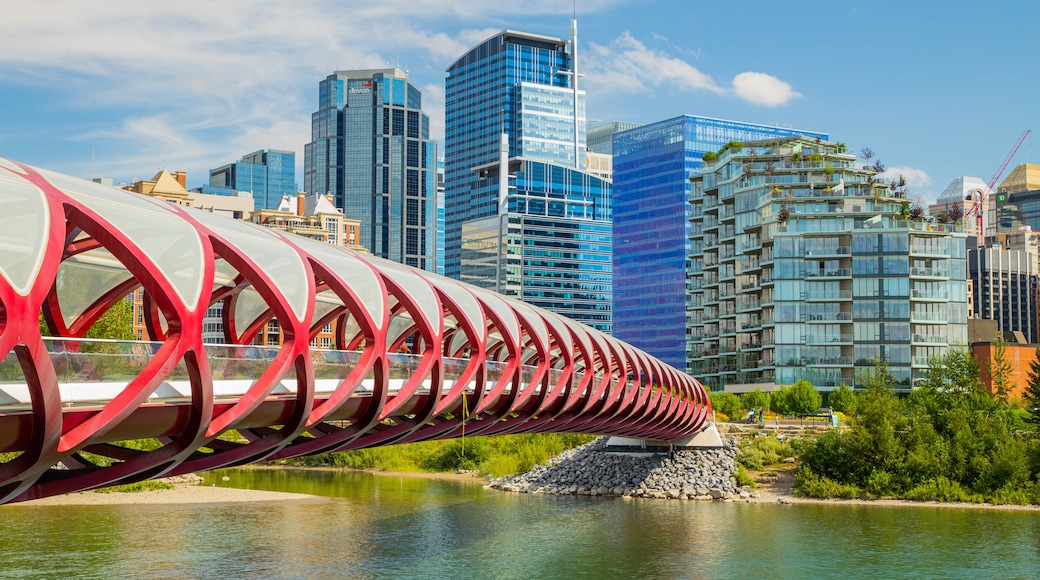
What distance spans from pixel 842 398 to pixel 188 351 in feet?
260

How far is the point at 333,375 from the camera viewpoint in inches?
850

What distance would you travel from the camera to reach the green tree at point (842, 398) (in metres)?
87.8

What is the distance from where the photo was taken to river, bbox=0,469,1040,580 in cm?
3619

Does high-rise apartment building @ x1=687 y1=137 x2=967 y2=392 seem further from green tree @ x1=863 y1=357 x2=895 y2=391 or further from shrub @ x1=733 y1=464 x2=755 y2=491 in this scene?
shrub @ x1=733 y1=464 x2=755 y2=491

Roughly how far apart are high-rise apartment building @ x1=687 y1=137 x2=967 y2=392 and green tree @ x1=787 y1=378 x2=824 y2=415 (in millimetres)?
8097

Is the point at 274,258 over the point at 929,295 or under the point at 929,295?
under

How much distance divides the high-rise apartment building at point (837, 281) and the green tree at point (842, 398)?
13.9 ft

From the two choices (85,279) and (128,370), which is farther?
(85,279)

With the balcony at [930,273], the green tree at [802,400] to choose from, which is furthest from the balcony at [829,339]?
the green tree at [802,400]

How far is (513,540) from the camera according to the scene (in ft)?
143

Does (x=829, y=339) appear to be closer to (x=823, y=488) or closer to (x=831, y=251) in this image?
(x=831, y=251)

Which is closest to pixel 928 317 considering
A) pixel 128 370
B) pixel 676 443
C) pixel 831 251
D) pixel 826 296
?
pixel 826 296

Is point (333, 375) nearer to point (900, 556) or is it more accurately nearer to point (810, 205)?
point (900, 556)

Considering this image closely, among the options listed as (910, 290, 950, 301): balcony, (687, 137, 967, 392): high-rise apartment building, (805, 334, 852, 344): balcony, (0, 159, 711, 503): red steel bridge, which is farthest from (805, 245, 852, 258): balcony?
(0, 159, 711, 503): red steel bridge
